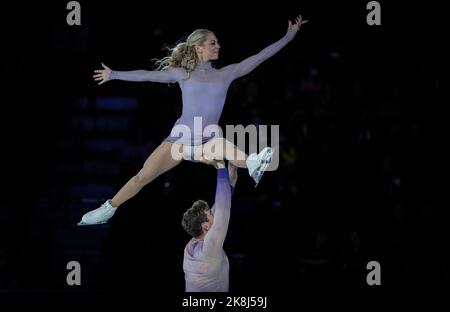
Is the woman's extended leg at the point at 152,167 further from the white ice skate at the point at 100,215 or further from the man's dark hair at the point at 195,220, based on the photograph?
the man's dark hair at the point at 195,220

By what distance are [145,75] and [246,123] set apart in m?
1.52

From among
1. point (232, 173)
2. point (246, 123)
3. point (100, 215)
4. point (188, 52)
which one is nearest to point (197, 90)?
point (188, 52)

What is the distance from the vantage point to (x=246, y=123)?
8.00m

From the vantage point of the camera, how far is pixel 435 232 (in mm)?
8031

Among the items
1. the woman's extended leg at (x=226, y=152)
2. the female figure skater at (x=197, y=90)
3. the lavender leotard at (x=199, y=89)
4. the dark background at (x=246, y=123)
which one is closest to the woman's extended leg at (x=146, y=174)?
the female figure skater at (x=197, y=90)

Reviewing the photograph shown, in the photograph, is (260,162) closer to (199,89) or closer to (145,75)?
(199,89)

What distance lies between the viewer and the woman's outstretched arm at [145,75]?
21.9 ft

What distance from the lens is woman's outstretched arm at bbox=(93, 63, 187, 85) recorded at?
6.67 meters

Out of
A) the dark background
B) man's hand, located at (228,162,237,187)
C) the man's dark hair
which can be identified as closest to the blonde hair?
man's hand, located at (228,162,237,187)

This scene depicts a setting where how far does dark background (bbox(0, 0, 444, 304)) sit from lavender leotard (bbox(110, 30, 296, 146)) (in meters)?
1.25

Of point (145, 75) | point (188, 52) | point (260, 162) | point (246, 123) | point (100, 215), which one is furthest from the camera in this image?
point (246, 123)

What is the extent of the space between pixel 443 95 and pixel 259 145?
168 centimetres
